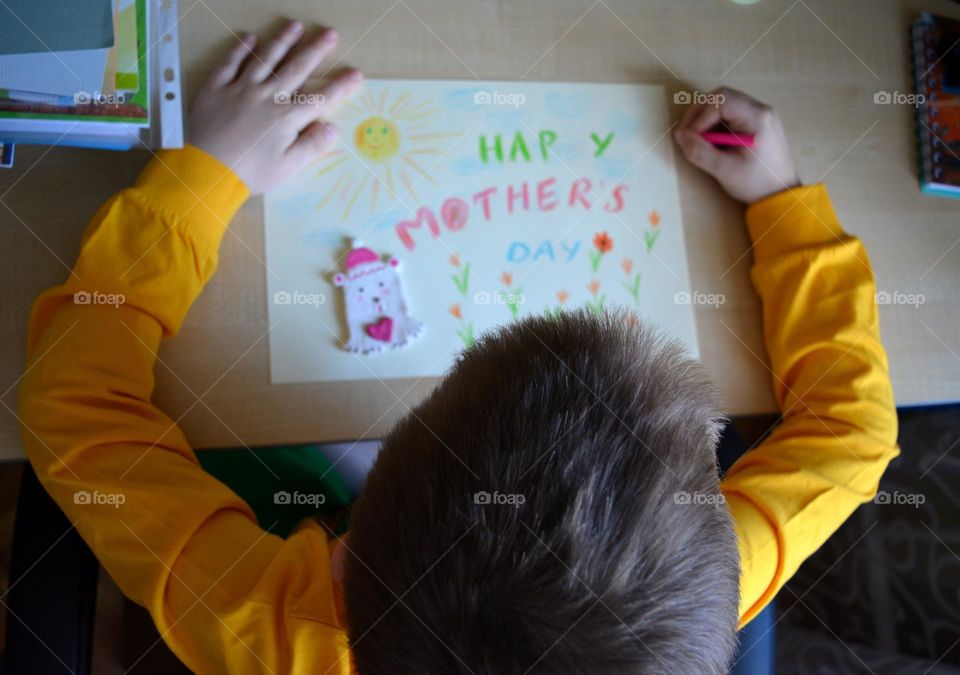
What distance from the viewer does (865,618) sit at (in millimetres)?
972

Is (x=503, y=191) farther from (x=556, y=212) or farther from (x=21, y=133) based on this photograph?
(x=21, y=133)

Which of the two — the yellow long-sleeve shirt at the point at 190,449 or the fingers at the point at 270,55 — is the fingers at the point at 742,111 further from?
the fingers at the point at 270,55

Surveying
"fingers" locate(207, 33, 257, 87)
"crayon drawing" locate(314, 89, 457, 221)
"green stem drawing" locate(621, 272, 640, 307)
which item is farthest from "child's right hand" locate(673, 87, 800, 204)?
"fingers" locate(207, 33, 257, 87)

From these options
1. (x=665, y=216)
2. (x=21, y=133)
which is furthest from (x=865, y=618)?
(x=21, y=133)

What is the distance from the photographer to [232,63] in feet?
2.43

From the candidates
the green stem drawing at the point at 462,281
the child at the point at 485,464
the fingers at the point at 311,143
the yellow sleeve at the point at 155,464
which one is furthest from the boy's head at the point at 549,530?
the fingers at the point at 311,143

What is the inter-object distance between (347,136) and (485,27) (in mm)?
207

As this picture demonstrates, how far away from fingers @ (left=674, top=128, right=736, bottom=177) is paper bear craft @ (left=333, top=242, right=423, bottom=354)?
1.19 ft

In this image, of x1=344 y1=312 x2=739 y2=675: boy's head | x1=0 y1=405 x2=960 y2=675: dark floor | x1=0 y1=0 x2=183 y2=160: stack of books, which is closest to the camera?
x1=344 y1=312 x2=739 y2=675: boy's head

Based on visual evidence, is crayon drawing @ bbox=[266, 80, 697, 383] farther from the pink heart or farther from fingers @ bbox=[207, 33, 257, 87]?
fingers @ bbox=[207, 33, 257, 87]

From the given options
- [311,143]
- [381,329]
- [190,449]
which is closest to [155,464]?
[190,449]

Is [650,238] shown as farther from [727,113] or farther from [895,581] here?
[895,581]

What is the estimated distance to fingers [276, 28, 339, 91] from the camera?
2.44 feet

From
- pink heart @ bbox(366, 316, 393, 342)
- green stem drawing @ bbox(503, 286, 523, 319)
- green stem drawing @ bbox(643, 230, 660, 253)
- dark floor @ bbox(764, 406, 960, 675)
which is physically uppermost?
green stem drawing @ bbox(643, 230, 660, 253)
